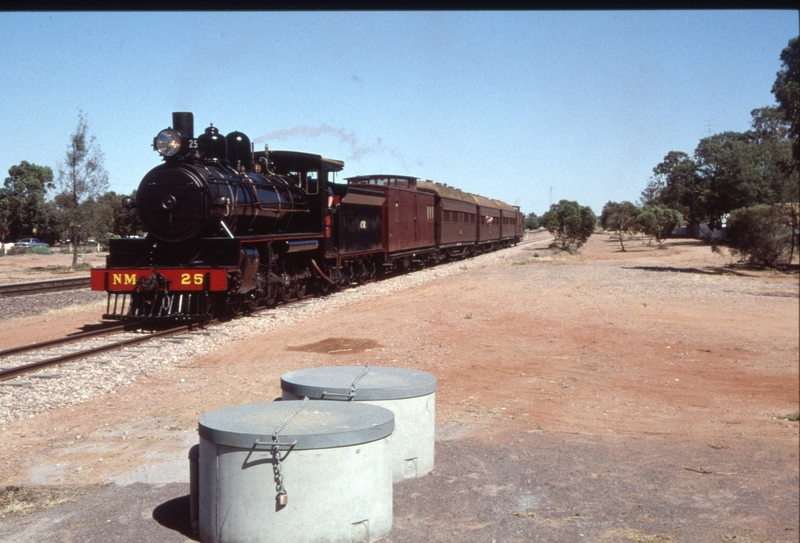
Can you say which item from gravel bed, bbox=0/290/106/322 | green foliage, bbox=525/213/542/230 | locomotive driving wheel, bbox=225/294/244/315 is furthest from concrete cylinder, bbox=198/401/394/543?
green foliage, bbox=525/213/542/230

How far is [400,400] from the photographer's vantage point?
18.7 ft

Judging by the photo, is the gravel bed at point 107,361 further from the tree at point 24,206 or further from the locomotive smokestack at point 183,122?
the tree at point 24,206

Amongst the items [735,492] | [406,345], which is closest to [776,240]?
[406,345]

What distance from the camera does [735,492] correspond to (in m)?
5.25

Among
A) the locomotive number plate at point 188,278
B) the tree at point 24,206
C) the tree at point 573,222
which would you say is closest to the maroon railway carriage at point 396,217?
the locomotive number plate at point 188,278

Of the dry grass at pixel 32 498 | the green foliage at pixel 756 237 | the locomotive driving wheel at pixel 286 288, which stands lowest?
the dry grass at pixel 32 498

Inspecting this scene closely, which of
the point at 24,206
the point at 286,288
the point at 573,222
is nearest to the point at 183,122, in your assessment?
the point at 286,288

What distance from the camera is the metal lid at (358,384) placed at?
564 cm

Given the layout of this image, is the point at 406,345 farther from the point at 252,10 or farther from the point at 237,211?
the point at 252,10

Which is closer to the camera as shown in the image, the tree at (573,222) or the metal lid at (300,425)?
the metal lid at (300,425)

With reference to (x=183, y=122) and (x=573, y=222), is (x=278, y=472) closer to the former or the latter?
(x=183, y=122)

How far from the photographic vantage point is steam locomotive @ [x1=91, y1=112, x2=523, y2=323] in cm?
1409

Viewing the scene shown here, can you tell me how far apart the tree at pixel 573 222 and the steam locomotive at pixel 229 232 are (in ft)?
88.5

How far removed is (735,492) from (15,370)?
29.1 feet
